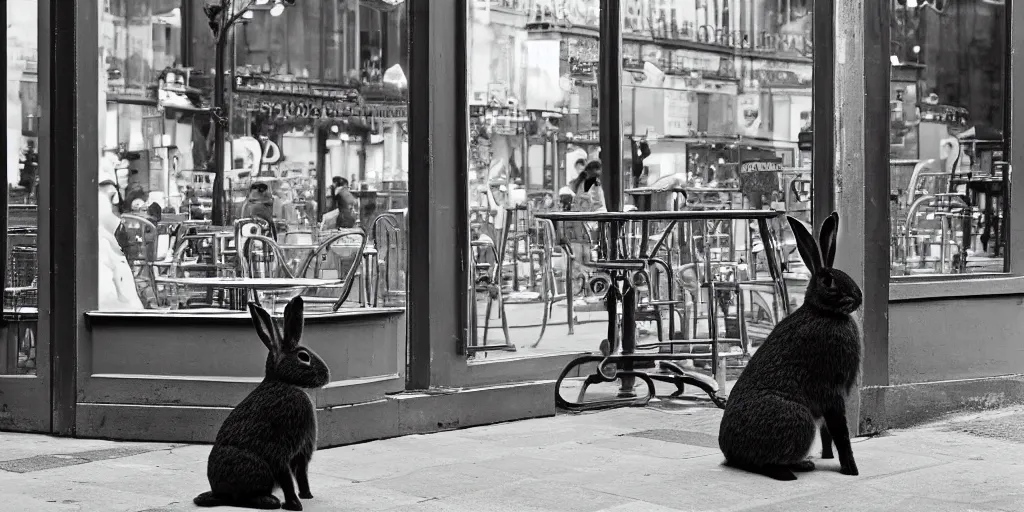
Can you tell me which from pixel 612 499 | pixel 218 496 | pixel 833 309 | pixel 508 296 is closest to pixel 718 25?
pixel 508 296

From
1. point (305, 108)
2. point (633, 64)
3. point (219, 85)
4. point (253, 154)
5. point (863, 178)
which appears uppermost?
point (633, 64)

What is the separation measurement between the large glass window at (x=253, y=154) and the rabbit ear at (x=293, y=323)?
1936mm

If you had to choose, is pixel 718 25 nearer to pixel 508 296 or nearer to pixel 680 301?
pixel 680 301

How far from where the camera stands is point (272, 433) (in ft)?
17.5

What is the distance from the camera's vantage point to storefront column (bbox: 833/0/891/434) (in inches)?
297

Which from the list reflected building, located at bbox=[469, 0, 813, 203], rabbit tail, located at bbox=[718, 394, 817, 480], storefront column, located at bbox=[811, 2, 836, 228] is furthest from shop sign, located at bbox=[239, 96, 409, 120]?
rabbit tail, located at bbox=[718, 394, 817, 480]

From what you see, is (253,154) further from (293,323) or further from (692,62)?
(692,62)

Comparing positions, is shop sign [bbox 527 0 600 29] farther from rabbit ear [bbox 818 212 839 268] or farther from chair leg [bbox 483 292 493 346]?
rabbit ear [bbox 818 212 839 268]

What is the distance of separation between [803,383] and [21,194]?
4.66m

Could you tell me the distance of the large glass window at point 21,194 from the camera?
7.63 meters

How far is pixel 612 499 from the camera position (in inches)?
228

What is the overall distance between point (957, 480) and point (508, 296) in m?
3.50

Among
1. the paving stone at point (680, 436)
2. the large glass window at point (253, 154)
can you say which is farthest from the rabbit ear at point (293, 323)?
the paving stone at point (680, 436)

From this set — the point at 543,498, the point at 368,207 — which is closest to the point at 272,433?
the point at 543,498
